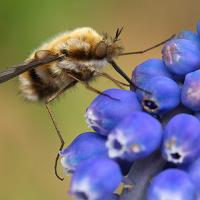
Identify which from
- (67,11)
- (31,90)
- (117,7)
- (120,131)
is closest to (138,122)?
(120,131)

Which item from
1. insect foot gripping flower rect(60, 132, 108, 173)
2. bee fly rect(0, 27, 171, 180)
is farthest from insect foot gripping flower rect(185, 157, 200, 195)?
bee fly rect(0, 27, 171, 180)

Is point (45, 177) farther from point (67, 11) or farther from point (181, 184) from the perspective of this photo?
point (181, 184)

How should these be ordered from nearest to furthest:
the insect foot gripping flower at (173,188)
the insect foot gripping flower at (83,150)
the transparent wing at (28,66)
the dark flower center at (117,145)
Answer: the insect foot gripping flower at (173,188)
the dark flower center at (117,145)
the insect foot gripping flower at (83,150)
the transparent wing at (28,66)

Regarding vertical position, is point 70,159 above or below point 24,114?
above

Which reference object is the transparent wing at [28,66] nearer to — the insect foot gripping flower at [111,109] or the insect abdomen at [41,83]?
the insect abdomen at [41,83]

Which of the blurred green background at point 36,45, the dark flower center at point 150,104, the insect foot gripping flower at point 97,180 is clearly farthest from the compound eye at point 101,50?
the blurred green background at point 36,45

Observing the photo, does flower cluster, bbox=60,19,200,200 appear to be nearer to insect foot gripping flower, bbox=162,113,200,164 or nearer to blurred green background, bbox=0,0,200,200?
insect foot gripping flower, bbox=162,113,200,164

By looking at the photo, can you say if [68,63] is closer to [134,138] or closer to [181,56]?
[181,56]
